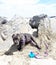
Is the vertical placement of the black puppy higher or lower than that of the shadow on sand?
higher

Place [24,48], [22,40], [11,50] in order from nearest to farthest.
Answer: [22,40], [24,48], [11,50]

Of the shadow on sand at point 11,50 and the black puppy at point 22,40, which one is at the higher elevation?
the black puppy at point 22,40

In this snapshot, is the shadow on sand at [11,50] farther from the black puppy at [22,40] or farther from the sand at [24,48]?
the black puppy at [22,40]

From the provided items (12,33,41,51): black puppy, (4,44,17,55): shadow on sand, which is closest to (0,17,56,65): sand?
(4,44,17,55): shadow on sand

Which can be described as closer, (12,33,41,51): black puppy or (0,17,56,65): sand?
(0,17,56,65): sand

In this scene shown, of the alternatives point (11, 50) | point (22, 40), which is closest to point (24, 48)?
point (22, 40)

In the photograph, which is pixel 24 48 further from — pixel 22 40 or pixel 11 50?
pixel 11 50

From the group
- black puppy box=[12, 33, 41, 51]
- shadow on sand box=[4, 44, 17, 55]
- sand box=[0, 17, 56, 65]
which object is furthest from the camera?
shadow on sand box=[4, 44, 17, 55]

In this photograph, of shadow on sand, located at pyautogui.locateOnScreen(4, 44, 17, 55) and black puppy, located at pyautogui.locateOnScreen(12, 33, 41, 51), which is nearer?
black puppy, located at pyautogui.locateOnScreen(12, 33, 41, 51)

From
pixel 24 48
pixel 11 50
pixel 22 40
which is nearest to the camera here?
pixel 22 40

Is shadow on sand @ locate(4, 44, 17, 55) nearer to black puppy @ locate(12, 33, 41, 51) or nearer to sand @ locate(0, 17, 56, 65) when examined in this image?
sand @ locate(0, 17, 56, 65)

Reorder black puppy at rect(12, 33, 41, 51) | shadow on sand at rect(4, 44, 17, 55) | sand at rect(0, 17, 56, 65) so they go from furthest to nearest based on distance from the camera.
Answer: shadow on sand at rect(4, 44, 17, 55)
black puppy at rect(12, 33, 41, 51)
sand at rect(0, 17, 56, 65)

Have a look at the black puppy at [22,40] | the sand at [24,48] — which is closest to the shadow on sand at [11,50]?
the sand at [24,48]

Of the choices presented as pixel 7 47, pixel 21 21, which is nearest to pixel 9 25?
pixel 21 21
